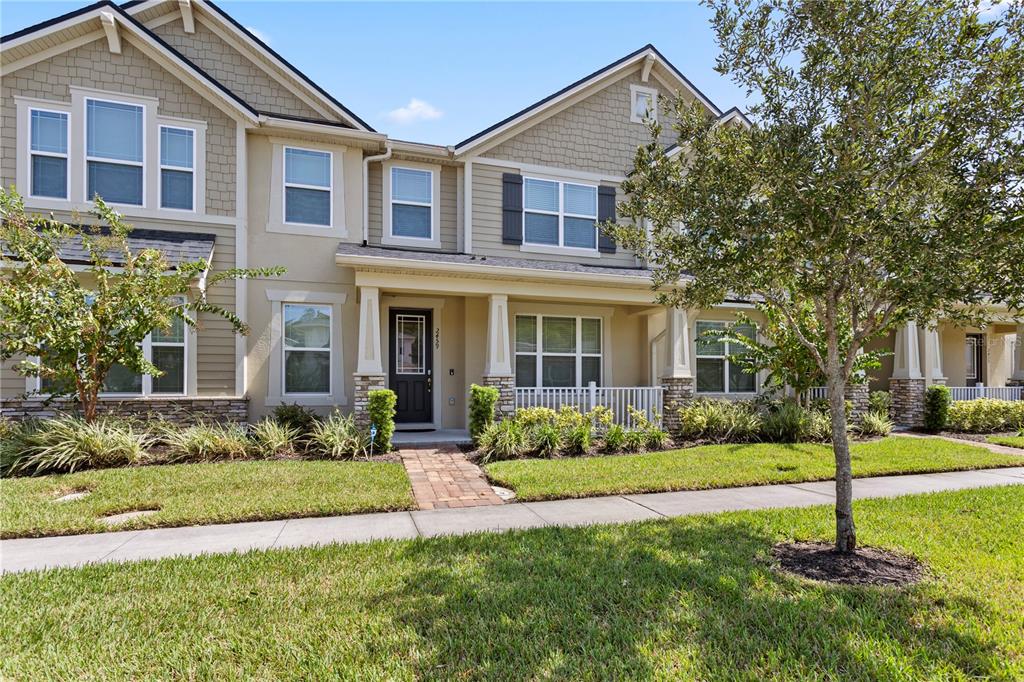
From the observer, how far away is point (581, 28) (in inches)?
333

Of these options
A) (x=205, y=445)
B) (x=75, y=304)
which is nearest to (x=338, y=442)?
(x=205, y=445)

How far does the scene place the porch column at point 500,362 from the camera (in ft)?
32.8

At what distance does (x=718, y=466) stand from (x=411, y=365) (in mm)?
6554

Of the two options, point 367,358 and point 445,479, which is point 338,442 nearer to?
point 367,358

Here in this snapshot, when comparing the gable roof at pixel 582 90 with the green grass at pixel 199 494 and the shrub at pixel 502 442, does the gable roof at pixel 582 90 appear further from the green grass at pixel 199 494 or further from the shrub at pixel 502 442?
the green grass at pixel 199 494

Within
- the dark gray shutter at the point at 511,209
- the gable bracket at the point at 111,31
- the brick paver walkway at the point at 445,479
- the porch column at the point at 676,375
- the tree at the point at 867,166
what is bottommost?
the brick paver walkway at the point at 445,479

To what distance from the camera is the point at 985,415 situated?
12500mm

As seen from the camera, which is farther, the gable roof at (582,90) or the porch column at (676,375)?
the gable roof at (582,90)

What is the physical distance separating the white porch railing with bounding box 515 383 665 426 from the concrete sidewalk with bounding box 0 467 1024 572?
13.0ft

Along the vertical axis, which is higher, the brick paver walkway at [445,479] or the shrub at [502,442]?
the shrub at [502,442]

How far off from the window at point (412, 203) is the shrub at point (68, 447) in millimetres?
6129

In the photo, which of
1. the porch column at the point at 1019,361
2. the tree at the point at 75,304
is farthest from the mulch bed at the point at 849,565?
the porch column at the point at 1019,361

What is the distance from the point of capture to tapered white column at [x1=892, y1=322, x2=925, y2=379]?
13.1 m

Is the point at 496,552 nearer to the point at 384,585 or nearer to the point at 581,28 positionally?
the point at 384,585
